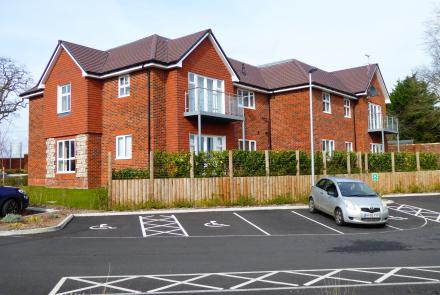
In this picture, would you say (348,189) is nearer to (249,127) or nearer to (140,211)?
(140,211)

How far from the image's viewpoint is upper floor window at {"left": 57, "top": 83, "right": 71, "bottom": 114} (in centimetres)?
2306

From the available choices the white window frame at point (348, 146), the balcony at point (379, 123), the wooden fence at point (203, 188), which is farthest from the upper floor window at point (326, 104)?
the wooden fence at point (203, 188)

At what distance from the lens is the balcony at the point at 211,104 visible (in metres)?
20.3

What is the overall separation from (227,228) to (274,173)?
6433 mm

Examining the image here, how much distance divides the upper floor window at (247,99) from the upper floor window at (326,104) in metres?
5.31

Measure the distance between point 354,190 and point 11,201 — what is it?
11.9 meters

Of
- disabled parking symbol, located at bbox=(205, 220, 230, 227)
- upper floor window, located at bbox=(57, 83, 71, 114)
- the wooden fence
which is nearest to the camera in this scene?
disabled parking symbol, located at bbox=(205, 220, 230, 227)

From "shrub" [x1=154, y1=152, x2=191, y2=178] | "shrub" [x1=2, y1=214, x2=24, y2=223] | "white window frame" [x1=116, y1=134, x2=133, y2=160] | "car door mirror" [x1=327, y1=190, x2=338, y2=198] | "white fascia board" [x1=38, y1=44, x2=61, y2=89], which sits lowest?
"shrub" [x1=2, y1=214, x2=24, y2=223]

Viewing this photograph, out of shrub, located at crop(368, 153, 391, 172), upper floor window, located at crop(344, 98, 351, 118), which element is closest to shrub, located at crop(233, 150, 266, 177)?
shrub, located at crop(368, 153, 391, 172)

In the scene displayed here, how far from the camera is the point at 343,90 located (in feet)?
97.9

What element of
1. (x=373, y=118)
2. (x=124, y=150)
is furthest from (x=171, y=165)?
(x=373, y=118)

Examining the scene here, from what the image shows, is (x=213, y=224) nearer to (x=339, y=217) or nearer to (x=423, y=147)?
(x=339, y=217)

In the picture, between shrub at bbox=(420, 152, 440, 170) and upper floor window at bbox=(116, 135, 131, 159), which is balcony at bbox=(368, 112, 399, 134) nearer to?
shrub at bbox=(420, 152, 440, 170)

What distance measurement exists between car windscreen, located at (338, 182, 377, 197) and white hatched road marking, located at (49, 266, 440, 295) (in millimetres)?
6425
